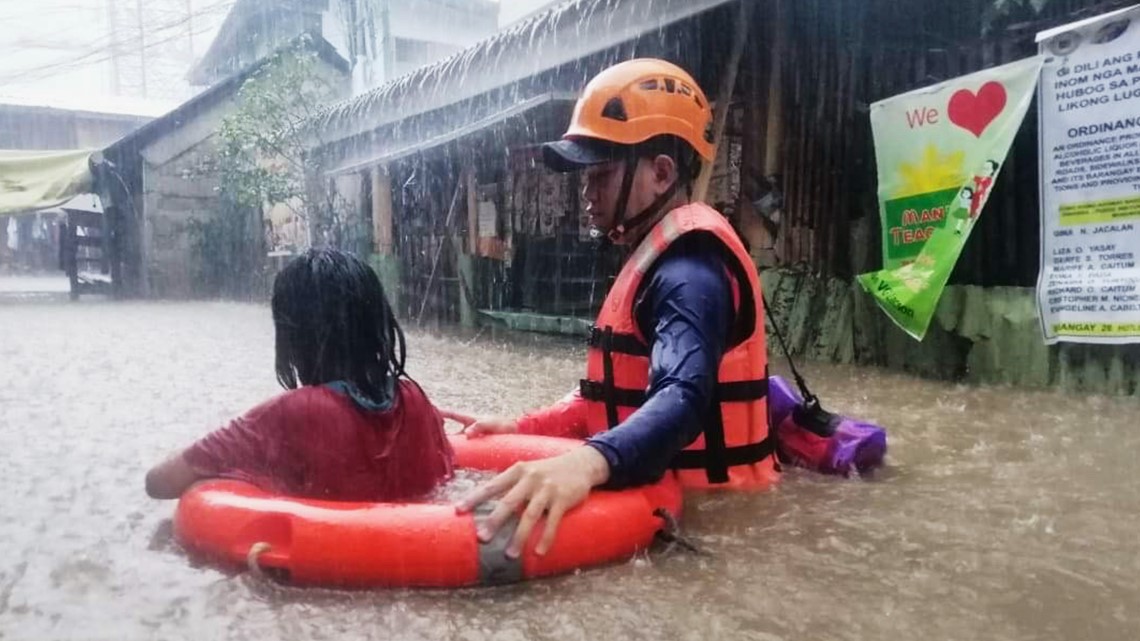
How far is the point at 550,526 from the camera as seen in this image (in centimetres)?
211

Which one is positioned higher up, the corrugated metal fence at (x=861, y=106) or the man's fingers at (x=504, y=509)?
the corrugated metal fence at (x=861, y=106)

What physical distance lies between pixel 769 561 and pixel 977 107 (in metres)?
4.11

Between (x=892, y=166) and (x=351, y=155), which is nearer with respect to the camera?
(x=892, y=166)

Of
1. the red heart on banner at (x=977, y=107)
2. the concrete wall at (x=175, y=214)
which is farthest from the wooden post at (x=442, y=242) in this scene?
the concrete wall at (x=175, y=214)

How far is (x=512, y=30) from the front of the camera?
8344mm

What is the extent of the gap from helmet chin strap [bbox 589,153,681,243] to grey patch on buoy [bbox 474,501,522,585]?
104cm

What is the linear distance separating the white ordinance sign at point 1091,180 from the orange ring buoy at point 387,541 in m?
3.75

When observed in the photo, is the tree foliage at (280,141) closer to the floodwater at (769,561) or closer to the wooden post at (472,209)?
the wooden post at (472,209)

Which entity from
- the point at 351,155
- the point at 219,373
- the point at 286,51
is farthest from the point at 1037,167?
the point at 286,51

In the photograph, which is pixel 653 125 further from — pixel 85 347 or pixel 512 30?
pixel 85 347

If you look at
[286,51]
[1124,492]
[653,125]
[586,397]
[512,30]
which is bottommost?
[1124,492]

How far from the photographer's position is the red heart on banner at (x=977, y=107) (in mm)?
5348

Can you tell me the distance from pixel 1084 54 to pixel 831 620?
4.15m

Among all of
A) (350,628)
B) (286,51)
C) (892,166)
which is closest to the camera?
(350,628)
